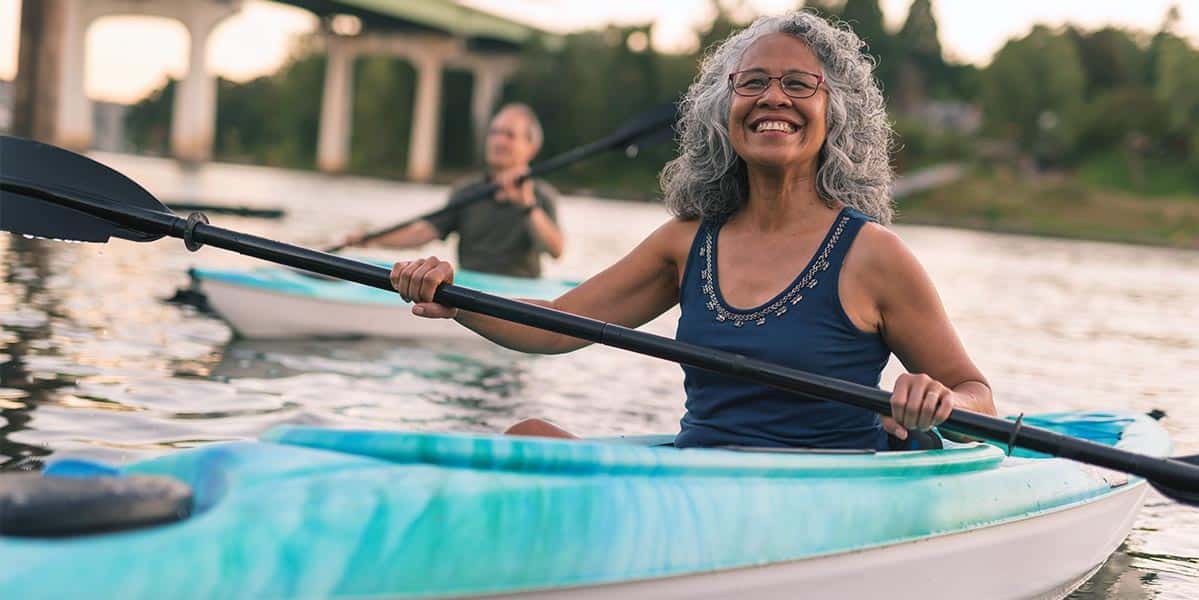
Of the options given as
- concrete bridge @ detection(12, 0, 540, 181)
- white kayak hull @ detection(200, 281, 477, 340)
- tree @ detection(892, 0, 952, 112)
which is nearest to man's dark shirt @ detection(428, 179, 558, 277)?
white kayak hull @ detection(200, 281, 477, 340)

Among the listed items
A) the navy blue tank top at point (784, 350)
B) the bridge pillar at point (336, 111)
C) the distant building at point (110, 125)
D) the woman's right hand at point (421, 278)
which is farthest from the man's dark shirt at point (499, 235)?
the distant building at point (110, 125)

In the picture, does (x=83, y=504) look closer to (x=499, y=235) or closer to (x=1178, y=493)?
(x=1178, y=493)

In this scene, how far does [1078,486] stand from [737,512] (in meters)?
1.49

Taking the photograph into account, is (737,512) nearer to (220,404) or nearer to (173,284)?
(220,404)

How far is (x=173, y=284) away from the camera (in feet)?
34.1

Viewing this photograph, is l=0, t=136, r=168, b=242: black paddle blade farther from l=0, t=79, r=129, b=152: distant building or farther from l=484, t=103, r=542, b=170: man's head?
l=0, t=79, r=129, b=152: distant building

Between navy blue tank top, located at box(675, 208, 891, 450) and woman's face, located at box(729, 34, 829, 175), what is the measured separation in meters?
0.19

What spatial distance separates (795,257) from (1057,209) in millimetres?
40249

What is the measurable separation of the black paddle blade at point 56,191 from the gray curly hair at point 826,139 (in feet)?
4.81

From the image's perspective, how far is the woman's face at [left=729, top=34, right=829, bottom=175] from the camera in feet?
10.1

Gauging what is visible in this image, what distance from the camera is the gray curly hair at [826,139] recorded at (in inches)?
124

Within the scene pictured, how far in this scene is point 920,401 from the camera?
2.83 metres

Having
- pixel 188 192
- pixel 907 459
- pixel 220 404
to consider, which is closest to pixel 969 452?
pixel 907 459

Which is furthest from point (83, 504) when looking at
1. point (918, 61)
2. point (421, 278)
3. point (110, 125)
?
point (110, 125)
